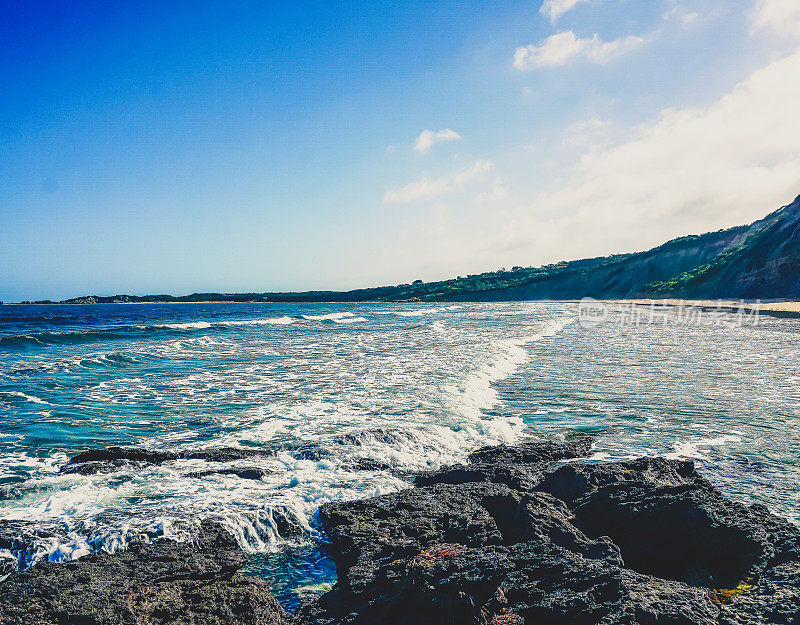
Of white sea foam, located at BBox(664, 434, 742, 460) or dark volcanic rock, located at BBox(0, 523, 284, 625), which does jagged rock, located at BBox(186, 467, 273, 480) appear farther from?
white sea foam, located at BBox(664, 434, 742, 460)

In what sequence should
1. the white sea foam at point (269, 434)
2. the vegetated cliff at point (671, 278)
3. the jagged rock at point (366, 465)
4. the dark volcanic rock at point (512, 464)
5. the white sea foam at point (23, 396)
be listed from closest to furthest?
the white sea foam at point (269, 434) < the dark volcanic rock at point (512, 464) < the jagged rock at point (366, 465) < the white sea foam at point (23, 396) < the vegetated cliff at point (671, 278)

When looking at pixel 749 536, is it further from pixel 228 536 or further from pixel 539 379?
pixel 539 379

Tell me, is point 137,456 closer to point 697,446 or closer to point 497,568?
point 497,568

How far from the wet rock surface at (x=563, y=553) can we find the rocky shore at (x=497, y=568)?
0.04 feet

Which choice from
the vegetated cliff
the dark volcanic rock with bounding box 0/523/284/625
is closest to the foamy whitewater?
the dark volcanic rock with bounding box 0/523/284/625

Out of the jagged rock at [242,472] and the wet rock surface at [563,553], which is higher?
the wet rock surface at [563,553]

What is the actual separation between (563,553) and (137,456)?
6870mm

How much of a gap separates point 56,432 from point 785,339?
2917 centimetres

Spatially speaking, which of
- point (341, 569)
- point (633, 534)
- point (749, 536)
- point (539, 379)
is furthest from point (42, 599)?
point (539, 379)

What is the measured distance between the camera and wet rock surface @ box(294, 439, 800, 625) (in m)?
3.42

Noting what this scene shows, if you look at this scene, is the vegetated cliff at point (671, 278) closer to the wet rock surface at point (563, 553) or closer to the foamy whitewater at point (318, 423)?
the foamy whitewater at point (318, 423)

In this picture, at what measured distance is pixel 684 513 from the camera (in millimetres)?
4828

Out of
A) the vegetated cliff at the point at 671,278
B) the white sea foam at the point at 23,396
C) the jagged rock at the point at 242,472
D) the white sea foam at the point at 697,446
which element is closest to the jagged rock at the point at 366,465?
the jagged rock at the point at 242,472

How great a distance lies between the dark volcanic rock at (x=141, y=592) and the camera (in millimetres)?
3672
